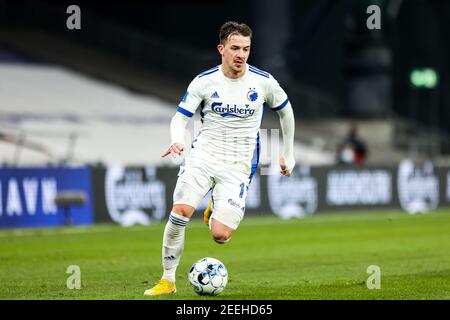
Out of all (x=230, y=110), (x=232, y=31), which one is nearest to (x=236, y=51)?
(x=232, y=31)

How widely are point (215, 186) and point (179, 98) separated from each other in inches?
1044

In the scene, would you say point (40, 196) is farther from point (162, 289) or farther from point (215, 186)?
point (162, 289)

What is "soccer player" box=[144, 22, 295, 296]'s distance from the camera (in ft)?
38.5

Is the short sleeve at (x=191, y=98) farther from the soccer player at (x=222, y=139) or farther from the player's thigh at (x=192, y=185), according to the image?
the player's thigh at (x=192, y=185)

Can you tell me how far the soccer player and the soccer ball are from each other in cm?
27

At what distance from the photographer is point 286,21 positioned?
39.8 meters

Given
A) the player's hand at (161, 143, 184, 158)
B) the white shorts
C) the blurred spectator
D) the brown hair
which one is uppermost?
the brown hair

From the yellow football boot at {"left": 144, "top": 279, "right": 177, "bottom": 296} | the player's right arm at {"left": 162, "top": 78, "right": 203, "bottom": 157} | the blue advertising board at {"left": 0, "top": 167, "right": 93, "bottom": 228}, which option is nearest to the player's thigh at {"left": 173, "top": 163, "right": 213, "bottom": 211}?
the player's right arm at {"left": 162, "top": 78, "right": 203, "bottom": 157}

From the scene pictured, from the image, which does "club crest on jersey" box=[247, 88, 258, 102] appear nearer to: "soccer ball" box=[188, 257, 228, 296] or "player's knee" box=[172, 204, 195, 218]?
"player's knee" box=[172, 204, 195, 218]

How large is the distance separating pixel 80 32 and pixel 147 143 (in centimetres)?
732

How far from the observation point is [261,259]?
17156mm

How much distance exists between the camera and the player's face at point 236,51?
38.3ft

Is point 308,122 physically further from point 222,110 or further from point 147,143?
point 222,110

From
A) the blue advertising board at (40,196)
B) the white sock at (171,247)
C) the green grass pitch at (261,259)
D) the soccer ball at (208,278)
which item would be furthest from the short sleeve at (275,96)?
the blue advertising board at (40,196)
